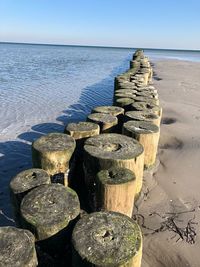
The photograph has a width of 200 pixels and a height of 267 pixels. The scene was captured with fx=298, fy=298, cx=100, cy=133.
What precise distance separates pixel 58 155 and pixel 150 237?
145 centimetres

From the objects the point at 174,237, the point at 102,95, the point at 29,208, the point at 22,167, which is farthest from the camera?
the point at 102,95

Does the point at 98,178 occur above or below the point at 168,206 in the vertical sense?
above

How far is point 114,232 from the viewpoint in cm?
236

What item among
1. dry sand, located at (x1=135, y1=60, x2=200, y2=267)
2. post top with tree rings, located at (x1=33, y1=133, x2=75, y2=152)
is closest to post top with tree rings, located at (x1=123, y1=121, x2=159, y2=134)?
dry sand, located at (x1=135, y1=60, x2=200, y2=267)

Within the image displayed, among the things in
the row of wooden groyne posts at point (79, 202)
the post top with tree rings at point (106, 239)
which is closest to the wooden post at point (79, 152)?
the row of wooden groyne posts at point (79, 202)

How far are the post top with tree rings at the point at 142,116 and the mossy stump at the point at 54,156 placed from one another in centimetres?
154

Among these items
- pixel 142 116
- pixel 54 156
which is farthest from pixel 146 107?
pixel 54 156

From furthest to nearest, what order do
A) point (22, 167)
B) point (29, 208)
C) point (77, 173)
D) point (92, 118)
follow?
point (22, 167), point (92, 118), point (77, 173), point (29, 208)

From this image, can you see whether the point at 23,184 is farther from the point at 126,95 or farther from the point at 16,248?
the point at 126,95

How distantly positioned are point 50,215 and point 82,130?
201cm

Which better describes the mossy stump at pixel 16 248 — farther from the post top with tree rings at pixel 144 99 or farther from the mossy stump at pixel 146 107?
the post top with tree rings at pixel 144 99

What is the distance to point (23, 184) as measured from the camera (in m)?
3.00

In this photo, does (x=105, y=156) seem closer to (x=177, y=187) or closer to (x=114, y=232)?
(x=114, y=232)

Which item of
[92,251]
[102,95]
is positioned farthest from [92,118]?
[102,95]
